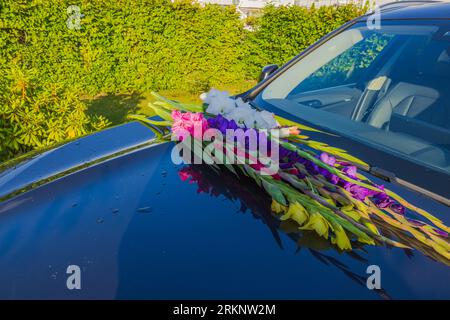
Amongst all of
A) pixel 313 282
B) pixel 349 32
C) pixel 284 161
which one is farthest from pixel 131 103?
pixel 313 282

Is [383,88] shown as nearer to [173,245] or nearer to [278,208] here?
[278,208]

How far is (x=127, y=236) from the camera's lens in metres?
1.15

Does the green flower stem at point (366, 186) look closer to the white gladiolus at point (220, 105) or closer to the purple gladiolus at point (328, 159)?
the purple gladiolus at point (328, 159)

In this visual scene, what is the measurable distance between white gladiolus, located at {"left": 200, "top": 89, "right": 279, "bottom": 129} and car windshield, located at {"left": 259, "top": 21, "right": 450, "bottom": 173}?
0.37 metres

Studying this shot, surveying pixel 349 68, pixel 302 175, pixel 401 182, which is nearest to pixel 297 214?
pixel 302 175

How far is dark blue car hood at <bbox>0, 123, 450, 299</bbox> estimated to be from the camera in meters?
0.97

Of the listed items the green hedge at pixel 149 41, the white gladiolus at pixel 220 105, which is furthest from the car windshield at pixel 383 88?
the green hedge at pixel 149 41

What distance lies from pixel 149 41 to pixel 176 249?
8.15 meters

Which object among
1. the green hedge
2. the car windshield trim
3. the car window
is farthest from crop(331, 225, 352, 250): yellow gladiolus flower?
the green hedge

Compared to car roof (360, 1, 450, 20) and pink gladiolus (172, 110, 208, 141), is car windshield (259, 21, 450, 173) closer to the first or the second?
car roof (360, 1, 450, 20)

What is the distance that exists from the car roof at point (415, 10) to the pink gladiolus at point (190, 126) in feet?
4.83

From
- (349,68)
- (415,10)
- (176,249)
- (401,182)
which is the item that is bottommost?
(176,249)

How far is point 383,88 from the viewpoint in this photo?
2.32 m
